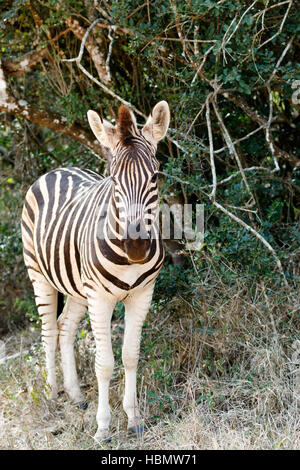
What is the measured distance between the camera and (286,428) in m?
3.86

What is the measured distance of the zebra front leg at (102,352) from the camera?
4.13 meters

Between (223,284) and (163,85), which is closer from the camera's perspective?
(223,284)

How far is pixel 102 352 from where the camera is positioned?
13.8ft

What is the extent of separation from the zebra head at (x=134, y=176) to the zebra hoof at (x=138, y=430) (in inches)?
53.3

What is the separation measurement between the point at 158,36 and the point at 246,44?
2.65 ft

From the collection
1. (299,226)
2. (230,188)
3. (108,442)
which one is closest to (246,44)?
(230,188)

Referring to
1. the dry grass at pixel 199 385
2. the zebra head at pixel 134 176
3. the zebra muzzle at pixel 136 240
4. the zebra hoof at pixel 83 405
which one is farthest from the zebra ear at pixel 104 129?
the zebra hoof at pixel 83 405

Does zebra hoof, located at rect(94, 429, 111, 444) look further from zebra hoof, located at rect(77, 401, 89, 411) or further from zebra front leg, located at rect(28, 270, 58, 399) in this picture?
zebra front leg, located at rect(28, 270, 58, 399)

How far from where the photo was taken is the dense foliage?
16.3 ft

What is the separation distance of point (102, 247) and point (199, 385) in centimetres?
143

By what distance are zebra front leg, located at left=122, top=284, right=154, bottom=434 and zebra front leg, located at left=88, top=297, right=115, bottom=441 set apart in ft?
0.51

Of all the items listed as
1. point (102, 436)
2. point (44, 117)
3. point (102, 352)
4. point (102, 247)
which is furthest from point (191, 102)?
point (102, 436)

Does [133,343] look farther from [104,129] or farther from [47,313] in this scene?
[104,129]
